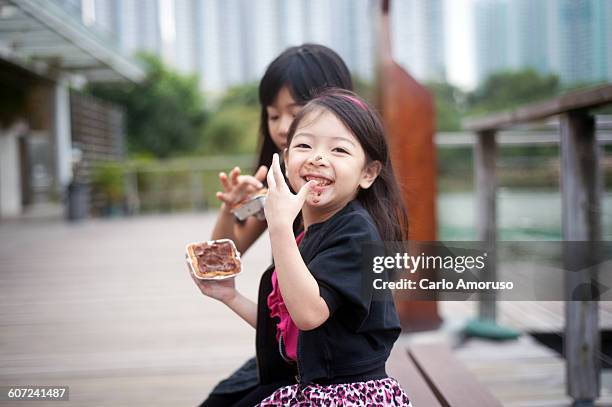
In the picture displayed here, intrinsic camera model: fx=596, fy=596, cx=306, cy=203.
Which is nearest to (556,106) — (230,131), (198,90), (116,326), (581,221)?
(581,221)

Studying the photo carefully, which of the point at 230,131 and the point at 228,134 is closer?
the point at 230,131

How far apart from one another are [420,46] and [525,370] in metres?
25.0

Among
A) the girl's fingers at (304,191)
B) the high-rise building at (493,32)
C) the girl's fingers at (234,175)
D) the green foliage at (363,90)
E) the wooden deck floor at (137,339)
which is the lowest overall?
the wooden deck floor at (137,339)

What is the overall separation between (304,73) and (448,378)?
28.7 inches

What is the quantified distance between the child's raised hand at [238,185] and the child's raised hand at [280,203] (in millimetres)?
361

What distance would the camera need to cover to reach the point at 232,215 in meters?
1.27

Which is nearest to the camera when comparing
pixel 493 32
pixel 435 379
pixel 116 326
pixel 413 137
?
pixel 435 379

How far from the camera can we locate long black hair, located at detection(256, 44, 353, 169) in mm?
1200

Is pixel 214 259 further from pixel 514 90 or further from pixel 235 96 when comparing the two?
pixel 235 96

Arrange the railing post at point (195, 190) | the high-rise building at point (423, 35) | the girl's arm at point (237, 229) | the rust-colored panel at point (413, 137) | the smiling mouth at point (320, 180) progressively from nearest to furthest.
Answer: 1. the smiling mouth at point (320, 180)
2. the girl's arm at point (237, 229)
3. the rust-colored panel at point (413, 137)
4. the railing post at point (195, 190)
5. the high-rise building at point (423, 35)

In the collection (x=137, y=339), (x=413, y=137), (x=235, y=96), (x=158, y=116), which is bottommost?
(x=137, y=339)

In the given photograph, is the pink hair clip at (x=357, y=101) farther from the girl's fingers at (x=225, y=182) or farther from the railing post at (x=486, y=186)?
the railing post at (x=486, y=186)

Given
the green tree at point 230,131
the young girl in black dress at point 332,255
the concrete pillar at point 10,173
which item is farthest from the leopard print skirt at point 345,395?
the green tree at point 230,131

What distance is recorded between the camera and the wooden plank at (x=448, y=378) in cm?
118
